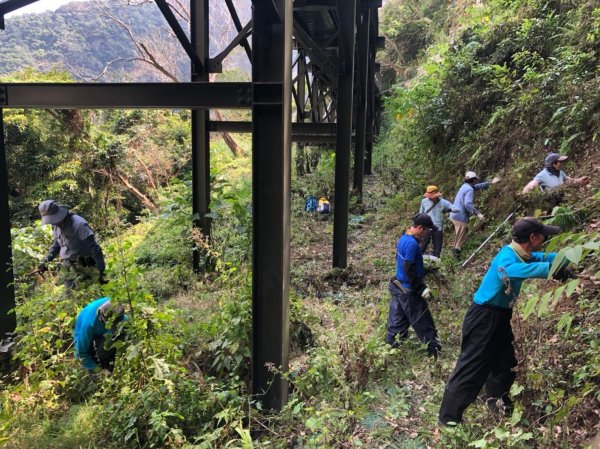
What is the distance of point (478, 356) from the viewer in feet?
10.7

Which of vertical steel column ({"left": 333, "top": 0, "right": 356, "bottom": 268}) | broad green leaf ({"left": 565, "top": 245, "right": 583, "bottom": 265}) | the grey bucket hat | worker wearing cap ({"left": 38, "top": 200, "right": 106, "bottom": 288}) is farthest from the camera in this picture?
vertical steel column ({"left": 333, "top": 0, "right": 356, "bottom": 268})

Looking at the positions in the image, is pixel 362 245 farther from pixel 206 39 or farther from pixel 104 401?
pixel 104 401

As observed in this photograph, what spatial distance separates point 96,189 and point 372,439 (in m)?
14.6

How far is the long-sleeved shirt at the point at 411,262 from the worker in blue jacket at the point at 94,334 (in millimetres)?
2763

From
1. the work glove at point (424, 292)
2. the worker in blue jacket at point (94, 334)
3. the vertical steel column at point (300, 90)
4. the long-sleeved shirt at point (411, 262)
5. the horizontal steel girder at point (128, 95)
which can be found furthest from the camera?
the vertical steel column at point (300, 90)

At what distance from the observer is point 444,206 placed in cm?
734

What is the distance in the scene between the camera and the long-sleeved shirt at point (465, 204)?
725cm

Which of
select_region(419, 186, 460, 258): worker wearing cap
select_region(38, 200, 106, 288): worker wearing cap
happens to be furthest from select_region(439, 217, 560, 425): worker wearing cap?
select_region(38, 200, 106, 288): worker wearing cap

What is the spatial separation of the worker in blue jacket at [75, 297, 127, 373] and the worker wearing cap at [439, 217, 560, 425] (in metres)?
2.86

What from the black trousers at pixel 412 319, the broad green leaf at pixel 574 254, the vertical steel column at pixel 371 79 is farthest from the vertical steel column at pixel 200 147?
the broad green leaf at pixel 574 254

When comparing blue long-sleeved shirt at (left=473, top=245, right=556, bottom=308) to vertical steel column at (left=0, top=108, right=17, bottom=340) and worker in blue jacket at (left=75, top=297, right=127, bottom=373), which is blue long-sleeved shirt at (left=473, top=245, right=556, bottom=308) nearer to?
worker in blue jacket at (left=75, top=297, right=127, bottom=373)

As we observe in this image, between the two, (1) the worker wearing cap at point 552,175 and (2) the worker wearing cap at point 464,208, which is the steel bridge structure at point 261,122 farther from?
(2) the worker wearing cap at point 464,208

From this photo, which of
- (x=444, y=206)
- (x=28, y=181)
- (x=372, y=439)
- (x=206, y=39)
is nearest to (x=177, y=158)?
(x=28, y=181)

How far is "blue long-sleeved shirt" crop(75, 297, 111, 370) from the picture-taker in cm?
422
